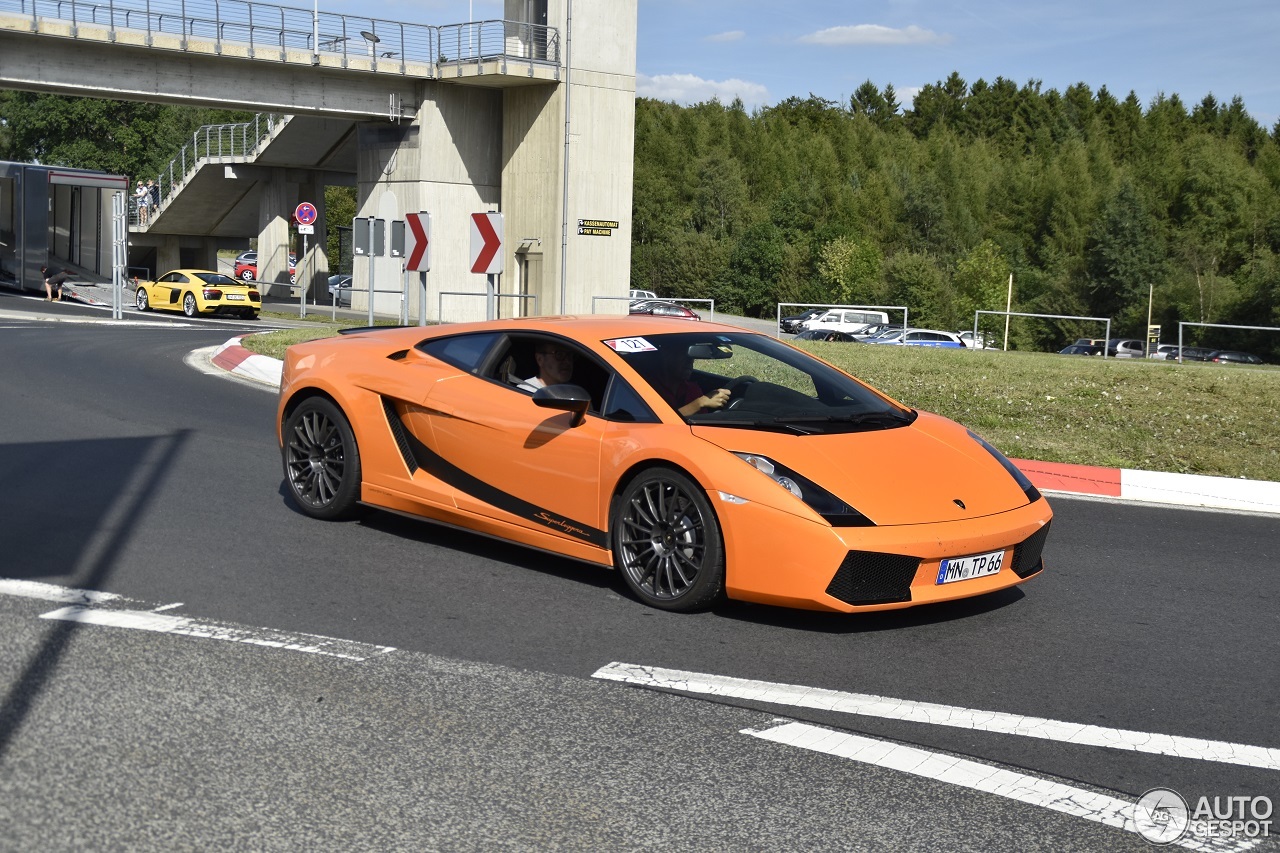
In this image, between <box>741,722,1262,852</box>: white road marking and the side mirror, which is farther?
the side mirror

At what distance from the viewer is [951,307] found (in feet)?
269

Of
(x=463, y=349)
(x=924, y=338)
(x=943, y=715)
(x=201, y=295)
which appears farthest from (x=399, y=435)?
(x=924, y=338)

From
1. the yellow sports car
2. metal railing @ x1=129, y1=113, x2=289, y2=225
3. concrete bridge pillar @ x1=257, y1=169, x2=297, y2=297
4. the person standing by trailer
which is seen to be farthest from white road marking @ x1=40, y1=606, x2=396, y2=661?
the person standing by trailer

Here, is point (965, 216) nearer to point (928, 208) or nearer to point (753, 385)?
point (928, 208)

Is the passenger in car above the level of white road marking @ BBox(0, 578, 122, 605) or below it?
above

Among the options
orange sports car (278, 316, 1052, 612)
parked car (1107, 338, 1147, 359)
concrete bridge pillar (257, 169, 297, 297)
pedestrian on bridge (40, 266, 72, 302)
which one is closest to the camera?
orange sports car (278, 316, 1052, 612)

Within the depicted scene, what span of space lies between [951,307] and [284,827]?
267ft

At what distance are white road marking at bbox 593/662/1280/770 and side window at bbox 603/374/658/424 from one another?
1.49m

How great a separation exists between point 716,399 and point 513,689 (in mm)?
2154

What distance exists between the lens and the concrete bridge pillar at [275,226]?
176 ft

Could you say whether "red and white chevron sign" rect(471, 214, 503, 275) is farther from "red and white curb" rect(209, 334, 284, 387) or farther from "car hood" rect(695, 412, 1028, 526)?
"car hood" rect(695, 412, 1028, 526)

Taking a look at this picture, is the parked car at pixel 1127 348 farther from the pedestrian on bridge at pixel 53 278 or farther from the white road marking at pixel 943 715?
the white road marking at pixel 943 715

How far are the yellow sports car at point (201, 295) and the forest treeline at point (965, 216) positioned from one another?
4405 centimetres

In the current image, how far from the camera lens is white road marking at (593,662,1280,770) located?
4.44 metres
